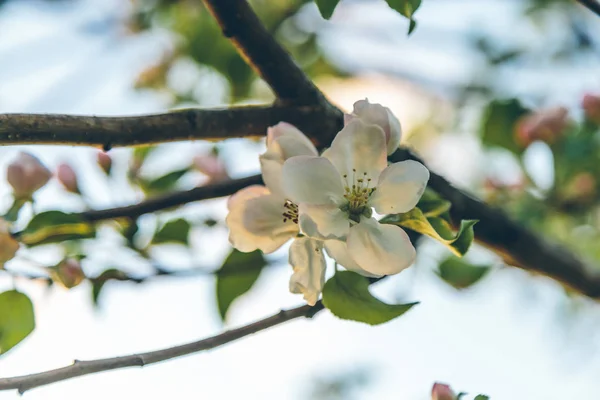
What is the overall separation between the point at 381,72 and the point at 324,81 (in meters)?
0.21

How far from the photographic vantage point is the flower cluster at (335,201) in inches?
21.1

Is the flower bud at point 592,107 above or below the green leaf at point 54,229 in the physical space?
below

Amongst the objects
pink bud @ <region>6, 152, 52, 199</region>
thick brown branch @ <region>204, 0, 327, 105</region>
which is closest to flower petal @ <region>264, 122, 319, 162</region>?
thick brown branch @ <region>204, 0, 327, 105</region>

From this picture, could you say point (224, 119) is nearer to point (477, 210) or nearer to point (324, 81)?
point (477, 210)

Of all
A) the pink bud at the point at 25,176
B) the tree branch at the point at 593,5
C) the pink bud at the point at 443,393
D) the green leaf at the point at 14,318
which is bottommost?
the green leaf at the point at 14,318

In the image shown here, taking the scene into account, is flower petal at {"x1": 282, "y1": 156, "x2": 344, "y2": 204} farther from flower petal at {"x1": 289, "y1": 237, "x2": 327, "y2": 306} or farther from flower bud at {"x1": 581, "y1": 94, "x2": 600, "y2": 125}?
flower bud at {"x1": 581, "y1": 94, "x2": 600, "y2": 125}

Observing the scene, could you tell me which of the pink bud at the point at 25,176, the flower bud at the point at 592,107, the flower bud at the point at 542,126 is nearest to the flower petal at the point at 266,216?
the pink bud at the point at 25,176

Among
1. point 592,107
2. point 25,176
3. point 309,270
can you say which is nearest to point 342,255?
point 309,270

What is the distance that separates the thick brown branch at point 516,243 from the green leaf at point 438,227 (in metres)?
0.10

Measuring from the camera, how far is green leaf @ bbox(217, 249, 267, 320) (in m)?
0.81

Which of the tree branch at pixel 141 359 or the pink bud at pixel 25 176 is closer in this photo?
the tree branch at pixel 141 359

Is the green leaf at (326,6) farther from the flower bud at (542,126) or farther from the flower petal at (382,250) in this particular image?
the flower bud at (542,126)

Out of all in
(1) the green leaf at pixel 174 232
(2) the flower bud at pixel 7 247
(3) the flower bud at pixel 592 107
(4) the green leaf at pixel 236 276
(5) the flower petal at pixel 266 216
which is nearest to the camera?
(5) the flower petal at pixel 266 216

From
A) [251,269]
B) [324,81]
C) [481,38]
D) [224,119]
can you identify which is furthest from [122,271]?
[481,38]
